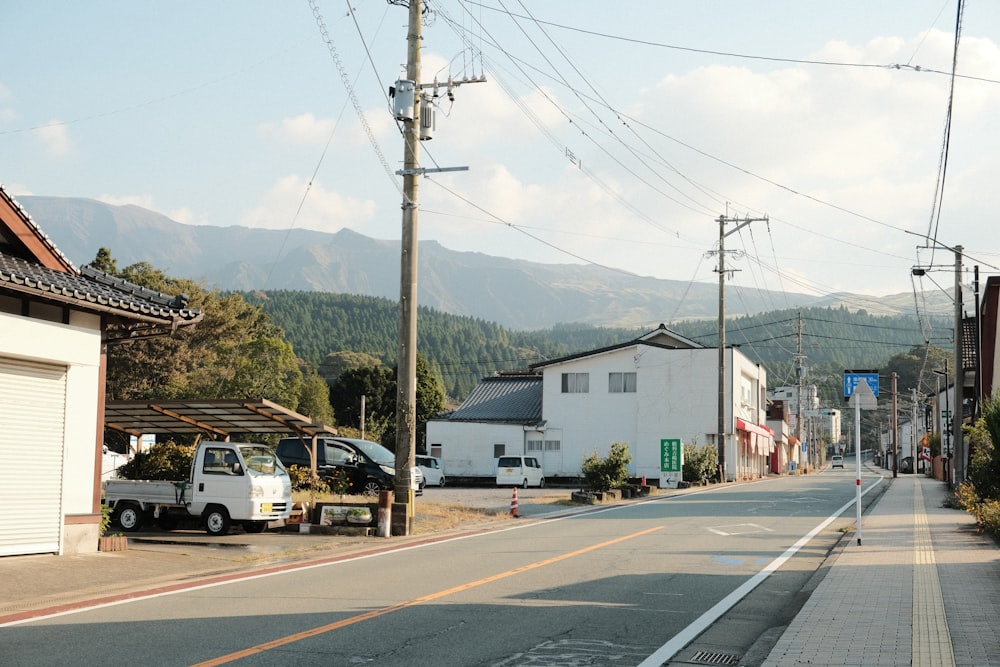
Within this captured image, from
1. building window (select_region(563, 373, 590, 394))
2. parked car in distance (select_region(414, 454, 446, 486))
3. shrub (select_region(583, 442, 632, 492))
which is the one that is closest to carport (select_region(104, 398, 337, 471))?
shrub (select_region(583, 442, 632, 492))

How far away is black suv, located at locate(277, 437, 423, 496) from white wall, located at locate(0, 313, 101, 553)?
1382 cm

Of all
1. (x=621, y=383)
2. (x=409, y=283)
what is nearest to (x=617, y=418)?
(x=621, y=383)

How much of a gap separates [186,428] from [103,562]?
856 centimetres

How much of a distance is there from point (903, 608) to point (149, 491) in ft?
48.0

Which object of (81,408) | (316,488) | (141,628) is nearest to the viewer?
(141,628)

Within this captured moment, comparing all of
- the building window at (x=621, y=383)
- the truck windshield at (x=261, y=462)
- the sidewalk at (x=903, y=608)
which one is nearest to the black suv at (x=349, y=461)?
the truck windshield at (x=261, y=462)

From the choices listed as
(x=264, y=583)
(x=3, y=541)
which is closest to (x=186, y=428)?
(x=3, y=541)

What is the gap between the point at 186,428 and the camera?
72.7 feet

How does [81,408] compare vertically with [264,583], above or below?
above

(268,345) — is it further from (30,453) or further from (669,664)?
(669,664)

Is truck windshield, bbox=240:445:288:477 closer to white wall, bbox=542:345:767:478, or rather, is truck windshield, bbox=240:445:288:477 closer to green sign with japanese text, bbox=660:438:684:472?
green sign with japanese text, bbox=660:438:684:472

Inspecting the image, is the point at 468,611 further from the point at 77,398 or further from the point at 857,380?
the point at 857,380

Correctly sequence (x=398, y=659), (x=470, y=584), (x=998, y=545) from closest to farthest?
(x=398, y=659), (x=470, y=584), (x=998, y=545)

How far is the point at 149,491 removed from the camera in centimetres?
1934
